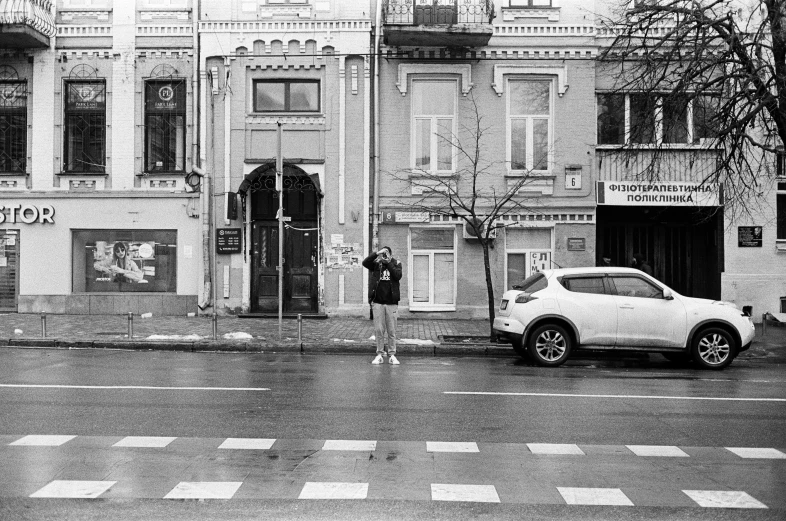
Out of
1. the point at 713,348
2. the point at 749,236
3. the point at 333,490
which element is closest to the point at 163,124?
the point at 713,348

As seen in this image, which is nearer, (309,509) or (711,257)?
(309,509)

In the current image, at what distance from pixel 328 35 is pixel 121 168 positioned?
6.08m

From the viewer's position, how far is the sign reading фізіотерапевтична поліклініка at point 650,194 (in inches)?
831

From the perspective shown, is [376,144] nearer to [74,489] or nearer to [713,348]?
[713,348]

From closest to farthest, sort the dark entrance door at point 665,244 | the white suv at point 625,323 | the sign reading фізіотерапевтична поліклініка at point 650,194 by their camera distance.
→ 1. the white suv at point 625,323
2. the sign reading фізіотерапевтична поліклініка at point 650,194
3. the dark entrance door at point 665,244

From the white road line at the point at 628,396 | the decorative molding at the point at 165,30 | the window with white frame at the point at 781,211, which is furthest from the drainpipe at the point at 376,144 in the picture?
the white road line at the point at 628,396

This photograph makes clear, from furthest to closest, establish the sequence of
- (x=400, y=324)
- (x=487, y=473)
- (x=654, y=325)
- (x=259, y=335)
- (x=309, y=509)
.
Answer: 1. (x=400, y=324)
2. (x=259, y=335)
3. (x=654, y=325)
4. (x=487, y=473)
5. (x=309, y=509)

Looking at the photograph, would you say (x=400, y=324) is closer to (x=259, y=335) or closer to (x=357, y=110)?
(x=259, y=335)

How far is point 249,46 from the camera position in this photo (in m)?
21.4

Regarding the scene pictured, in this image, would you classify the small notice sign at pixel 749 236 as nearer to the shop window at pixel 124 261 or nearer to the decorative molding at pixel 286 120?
the decorative molding at pixel 286 120

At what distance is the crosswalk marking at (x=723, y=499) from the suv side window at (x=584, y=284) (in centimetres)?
818

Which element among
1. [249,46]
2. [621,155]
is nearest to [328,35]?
[249,46]

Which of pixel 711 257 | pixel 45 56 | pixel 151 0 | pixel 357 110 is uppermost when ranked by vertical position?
pixel 151 0

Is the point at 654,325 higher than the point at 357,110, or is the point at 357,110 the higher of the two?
the point at 357,110
